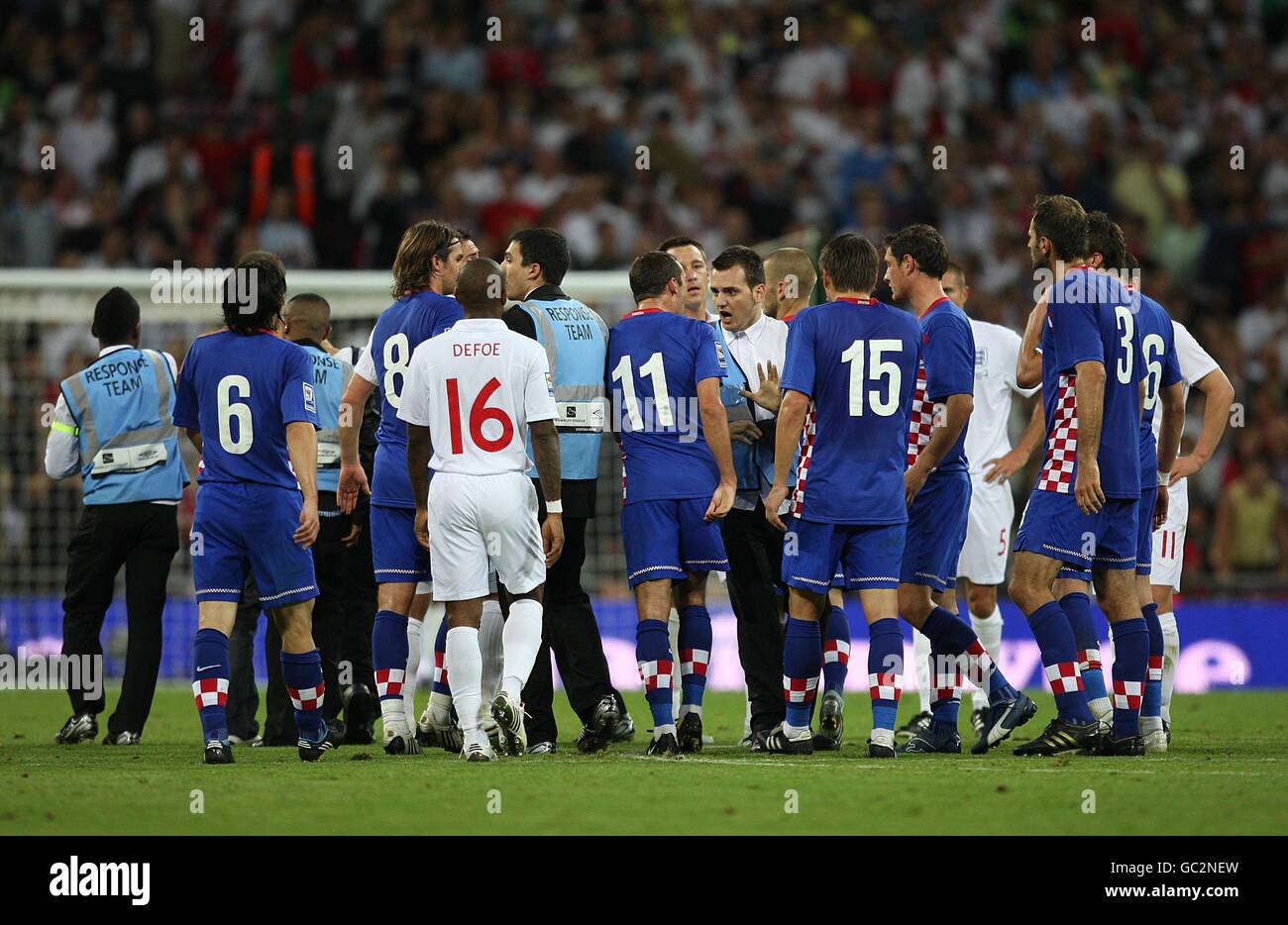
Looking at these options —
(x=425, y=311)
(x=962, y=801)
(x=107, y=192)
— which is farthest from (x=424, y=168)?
(x=962, y=801)

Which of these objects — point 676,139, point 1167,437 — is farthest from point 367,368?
point 676,139

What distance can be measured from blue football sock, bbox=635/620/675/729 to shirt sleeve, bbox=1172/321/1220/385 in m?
3.13

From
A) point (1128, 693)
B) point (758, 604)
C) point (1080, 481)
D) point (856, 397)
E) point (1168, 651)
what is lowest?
point (1128, 693)

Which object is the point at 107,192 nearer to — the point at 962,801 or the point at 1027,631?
the point at 1027,631

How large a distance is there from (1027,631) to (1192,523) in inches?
112

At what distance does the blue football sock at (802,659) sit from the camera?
27.5 ft

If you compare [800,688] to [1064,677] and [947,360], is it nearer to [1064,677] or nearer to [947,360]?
[1064,677]

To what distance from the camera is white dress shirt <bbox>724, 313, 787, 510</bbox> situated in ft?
32.0

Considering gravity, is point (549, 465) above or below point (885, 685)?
above

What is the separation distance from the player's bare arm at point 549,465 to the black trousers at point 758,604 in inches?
58.4

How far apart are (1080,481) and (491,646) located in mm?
3191

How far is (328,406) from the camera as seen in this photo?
10.1 metres

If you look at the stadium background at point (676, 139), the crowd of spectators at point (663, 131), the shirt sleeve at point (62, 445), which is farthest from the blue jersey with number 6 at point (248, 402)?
the crowd of spectators at point (663, 131)

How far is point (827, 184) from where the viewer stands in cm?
2031
